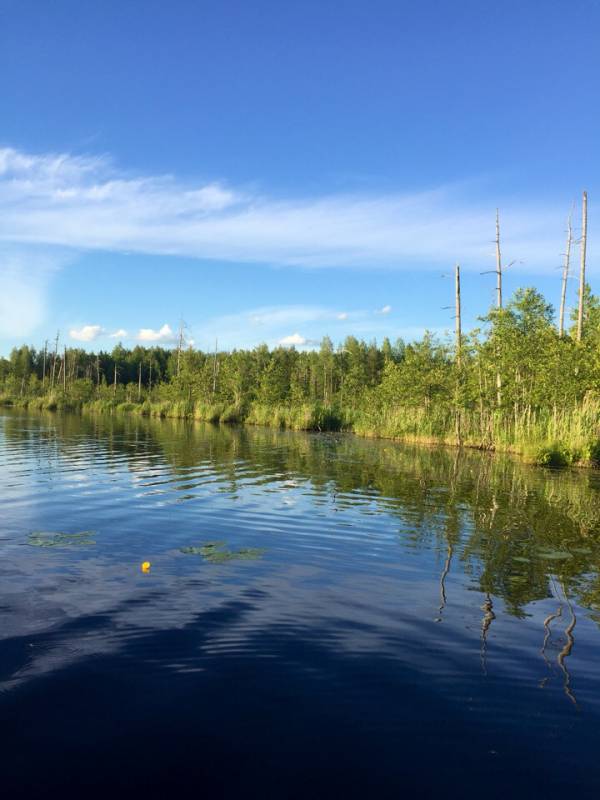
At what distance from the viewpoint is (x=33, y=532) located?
866cm

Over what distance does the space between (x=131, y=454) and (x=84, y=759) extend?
17.6 meters

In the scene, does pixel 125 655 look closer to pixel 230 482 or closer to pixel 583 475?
pixel 230 482

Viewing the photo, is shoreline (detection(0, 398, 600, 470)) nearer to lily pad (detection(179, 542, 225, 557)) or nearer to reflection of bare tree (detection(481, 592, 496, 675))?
lily pad (detection(179, 542, 225, 557))

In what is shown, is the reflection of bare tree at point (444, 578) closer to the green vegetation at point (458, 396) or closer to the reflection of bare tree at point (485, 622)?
the reflection of bare tree at point (485, 622)

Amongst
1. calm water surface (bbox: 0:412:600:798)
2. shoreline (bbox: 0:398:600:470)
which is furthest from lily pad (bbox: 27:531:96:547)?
shoreline (bbox: 0:398:600:470)

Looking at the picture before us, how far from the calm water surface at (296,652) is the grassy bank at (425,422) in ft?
37.0

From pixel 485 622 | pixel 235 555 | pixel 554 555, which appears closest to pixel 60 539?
pixel 235 555

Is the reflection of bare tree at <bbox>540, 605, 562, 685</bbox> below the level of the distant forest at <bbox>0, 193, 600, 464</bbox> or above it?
below

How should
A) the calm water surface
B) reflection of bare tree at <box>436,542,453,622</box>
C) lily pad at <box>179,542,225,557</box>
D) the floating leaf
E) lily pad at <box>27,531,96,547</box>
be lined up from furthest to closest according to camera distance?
1. lily pad at <box>27,531,96,547</box>
2. lily pad at <box>179,542,225,557</box>
3. the floating leaf
4. reflection of bare tree at <box>436,542,453,622</box>
5. the calm water surface

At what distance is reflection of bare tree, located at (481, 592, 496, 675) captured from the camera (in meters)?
4.78

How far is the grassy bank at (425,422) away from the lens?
21.4m

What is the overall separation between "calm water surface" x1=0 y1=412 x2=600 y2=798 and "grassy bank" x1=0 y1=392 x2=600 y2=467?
11.3 m

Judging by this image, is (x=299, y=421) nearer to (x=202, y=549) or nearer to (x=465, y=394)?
(x=465, y=394)

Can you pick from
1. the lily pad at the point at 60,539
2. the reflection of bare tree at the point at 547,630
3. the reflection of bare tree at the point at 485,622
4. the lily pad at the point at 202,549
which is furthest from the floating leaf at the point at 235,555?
the reflection of bare tree at the point at 547,630
